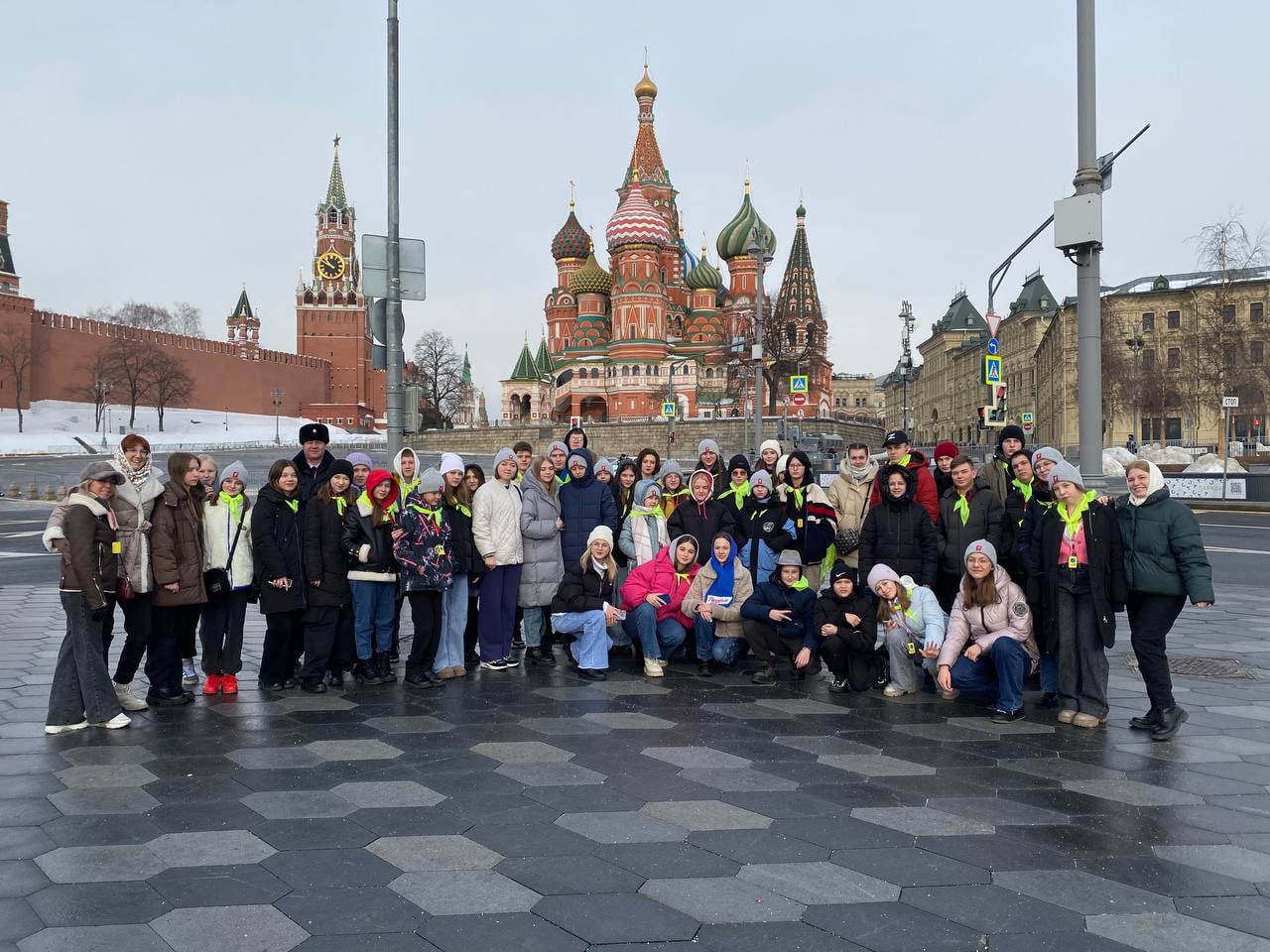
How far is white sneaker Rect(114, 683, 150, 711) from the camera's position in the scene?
625 centimetres

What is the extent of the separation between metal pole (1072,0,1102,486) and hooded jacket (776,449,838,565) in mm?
2229

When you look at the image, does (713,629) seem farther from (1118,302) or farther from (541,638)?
(1118,302)

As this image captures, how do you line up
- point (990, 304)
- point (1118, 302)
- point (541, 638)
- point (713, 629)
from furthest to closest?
point (1118, 302) → point (990, 304) → point (541, 638) → point (713, 629)

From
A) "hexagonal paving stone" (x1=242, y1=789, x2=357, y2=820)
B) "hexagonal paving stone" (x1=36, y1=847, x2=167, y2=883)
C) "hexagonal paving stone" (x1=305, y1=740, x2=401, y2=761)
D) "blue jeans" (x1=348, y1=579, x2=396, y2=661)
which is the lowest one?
"hexagonal paving stone" (x1=36, y1=847, x2=167, y2=883)

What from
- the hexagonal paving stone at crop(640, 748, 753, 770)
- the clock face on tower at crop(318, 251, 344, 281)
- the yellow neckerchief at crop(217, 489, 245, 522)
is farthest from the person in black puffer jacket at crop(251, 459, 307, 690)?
the clock face on tower at crop(318, 251, 344, 281)

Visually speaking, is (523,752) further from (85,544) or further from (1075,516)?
(1075,516)

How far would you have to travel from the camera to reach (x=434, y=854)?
389 cm

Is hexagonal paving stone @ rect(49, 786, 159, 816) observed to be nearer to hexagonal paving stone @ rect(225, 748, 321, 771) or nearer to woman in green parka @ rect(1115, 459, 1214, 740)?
hexagonal paving stone @ rect(225, 748, 321, 771)

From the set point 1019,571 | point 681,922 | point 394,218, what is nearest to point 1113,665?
point 1019,571

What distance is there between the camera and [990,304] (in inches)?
810

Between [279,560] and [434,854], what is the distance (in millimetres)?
3290

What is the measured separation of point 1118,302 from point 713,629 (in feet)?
195

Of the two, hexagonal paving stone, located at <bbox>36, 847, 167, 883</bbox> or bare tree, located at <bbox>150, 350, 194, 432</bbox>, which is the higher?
bare tree, located at <bbox>150, 350, 194, 432</bbox>

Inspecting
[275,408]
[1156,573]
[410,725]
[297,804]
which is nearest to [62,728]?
[410,725]
